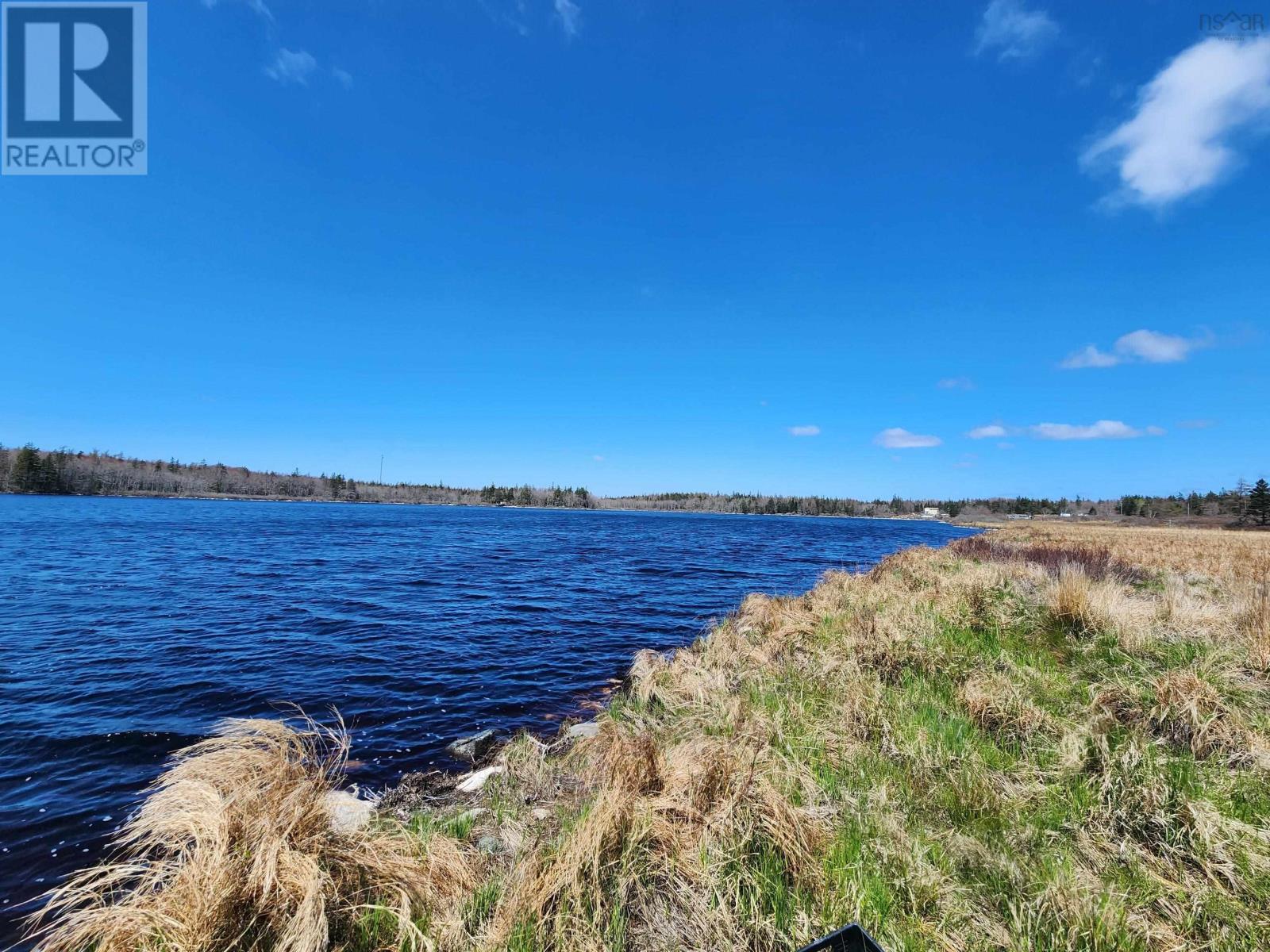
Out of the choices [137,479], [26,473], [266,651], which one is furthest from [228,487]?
[266,651]

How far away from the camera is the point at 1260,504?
87.3 meters

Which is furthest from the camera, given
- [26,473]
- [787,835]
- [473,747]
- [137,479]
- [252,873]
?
[137,479]

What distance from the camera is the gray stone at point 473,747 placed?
796cm

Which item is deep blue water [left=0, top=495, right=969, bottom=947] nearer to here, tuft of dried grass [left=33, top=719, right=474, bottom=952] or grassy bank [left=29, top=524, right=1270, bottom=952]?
grassy bank [left=29, top=524, right=1270, bottom=952]

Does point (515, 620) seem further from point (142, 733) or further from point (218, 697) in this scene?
point (142, 733)

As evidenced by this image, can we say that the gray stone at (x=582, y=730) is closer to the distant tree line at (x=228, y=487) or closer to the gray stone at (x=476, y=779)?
the gray stone at (x=476, y=779)

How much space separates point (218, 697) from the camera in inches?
387

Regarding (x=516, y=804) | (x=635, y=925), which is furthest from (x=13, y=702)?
(x=635, y=925)

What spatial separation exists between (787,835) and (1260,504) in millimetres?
136879

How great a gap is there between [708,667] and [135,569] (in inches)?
1122

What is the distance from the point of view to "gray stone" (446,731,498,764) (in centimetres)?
796

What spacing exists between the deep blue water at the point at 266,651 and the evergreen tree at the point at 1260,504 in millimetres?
111277

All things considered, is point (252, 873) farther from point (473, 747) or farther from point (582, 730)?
point (582, 730)

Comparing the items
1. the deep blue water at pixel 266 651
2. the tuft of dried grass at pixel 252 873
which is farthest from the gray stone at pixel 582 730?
the tuft of dried grass at pixel 252 873
